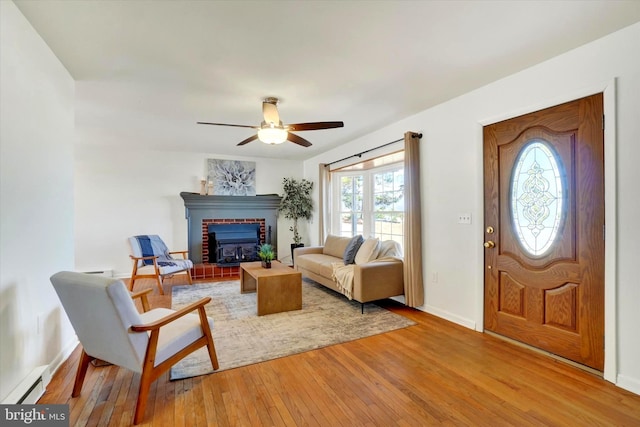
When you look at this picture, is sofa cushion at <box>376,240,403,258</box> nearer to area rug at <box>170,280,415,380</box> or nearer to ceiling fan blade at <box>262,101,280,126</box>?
area rug at <box>170,280,415,380</box>

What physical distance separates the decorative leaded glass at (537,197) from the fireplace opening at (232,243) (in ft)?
15.7

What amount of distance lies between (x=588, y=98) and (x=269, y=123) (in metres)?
2.66

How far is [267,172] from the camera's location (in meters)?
6.75

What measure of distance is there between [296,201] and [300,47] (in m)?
4.60

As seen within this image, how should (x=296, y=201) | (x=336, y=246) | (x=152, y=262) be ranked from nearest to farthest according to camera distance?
(x=152, y=262) < (x=336, y=246) < (x=296, y=201)

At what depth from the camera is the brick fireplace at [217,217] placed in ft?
19.1

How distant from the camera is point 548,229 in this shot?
2543 mm

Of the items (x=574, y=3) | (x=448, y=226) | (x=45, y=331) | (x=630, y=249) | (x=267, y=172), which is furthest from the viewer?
(x=267, y=172)

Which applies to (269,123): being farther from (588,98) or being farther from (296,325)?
(588,98)

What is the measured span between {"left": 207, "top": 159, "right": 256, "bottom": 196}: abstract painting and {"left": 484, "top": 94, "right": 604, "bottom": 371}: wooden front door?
4.72 metres

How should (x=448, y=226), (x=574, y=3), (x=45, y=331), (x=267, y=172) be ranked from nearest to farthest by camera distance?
(x=574, y=3)
(x=45, y=331)
(x=448, y=226)
(x=267, y=172)

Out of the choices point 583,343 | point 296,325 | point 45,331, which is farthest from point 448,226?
point 45,331

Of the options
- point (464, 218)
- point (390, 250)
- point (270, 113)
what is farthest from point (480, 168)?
point (270, 113)

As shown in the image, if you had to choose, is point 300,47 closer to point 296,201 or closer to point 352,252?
point 352,252
